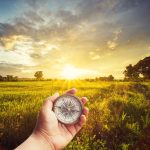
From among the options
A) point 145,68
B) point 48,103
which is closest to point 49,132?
point 48,103

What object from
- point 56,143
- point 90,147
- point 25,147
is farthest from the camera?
point 90,147

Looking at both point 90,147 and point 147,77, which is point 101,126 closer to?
point 90,147

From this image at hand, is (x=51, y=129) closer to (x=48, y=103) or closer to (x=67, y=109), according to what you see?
(x=48, y=103)

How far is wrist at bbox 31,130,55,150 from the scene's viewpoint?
292 cm

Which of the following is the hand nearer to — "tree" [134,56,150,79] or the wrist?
the wrist

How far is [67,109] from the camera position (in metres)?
3.61

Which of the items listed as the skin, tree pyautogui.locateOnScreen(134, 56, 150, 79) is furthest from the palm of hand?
tree pyautogui.locateOnScreen(134, 56, 150, 79)

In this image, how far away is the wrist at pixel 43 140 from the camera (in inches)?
115

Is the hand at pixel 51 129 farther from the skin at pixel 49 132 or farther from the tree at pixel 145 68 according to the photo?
the tree at pixel 145 68

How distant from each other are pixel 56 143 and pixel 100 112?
4400 mm

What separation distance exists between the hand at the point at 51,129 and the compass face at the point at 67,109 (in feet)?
0.22

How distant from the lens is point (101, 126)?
652 cm

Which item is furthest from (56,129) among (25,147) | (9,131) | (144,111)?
(144,111)

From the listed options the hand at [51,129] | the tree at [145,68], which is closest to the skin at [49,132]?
the hand at [51,129]
